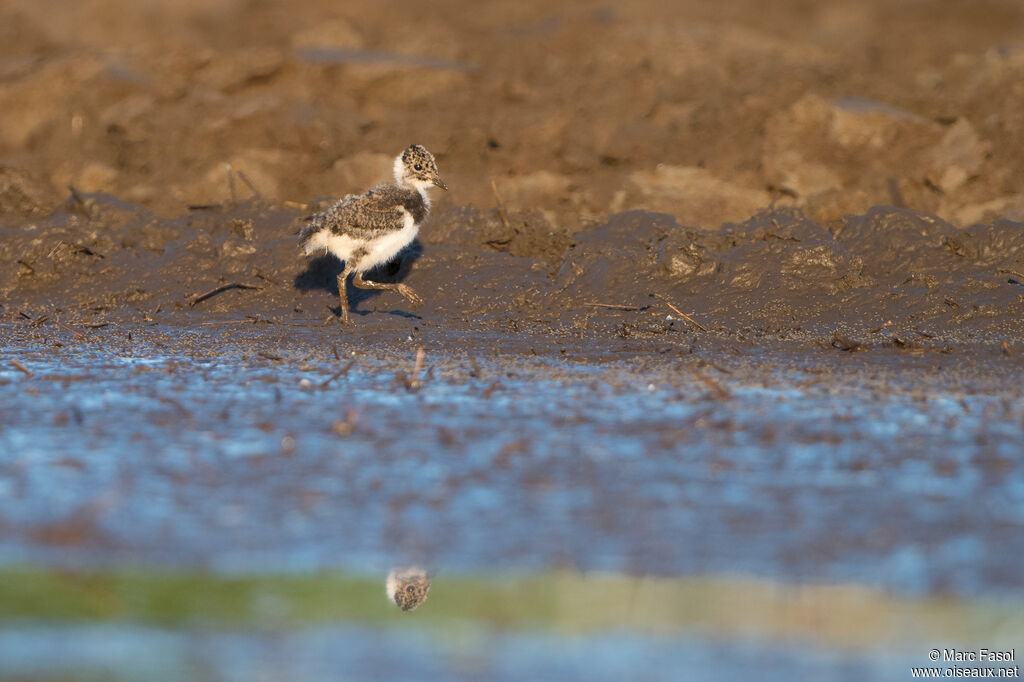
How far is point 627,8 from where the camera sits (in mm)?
17875

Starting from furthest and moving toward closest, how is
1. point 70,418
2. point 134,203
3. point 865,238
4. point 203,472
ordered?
point 134,203, point 865,238, point 70,418, point 203,472

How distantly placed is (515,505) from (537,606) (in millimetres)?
750

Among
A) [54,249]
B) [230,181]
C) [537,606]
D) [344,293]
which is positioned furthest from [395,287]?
[537,606]

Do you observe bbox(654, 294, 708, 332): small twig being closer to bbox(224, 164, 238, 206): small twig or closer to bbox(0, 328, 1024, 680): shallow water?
bbox(0, 328, 1024, 680): shallow water

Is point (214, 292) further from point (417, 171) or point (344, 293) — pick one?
point (417, 171)

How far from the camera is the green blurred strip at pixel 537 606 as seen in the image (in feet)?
10.4

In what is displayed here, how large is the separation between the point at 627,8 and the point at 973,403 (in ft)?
43.7

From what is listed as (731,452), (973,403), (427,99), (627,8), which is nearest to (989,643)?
(731,452)

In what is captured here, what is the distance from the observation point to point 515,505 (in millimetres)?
4059

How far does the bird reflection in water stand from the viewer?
3397mm

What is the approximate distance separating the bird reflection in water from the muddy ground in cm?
6

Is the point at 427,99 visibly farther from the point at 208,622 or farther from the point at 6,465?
the point at 208,622

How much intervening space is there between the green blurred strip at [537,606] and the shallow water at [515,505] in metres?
0.01

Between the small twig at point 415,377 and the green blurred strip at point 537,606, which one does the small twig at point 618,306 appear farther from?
the green blurred strip at point 537,606
